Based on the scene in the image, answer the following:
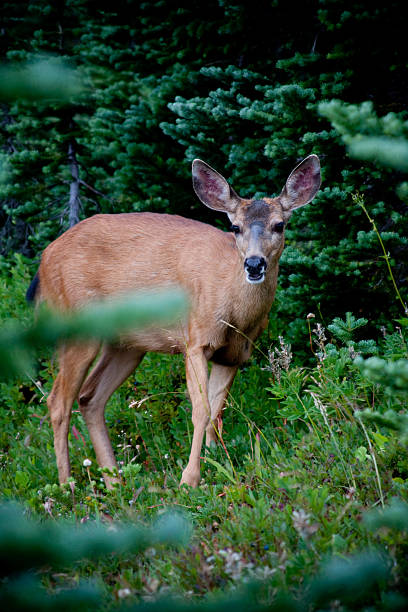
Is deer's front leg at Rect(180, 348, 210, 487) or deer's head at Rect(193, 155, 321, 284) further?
deer's head at Rect(193, 155, 321, 284)

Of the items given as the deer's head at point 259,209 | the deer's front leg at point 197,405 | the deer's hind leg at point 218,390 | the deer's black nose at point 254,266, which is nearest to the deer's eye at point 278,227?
the deer's head at point 259,209

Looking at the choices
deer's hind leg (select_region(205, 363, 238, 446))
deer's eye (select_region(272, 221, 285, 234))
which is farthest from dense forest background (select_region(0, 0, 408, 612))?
deer's eye (select_region(272, 221, 285, 234))

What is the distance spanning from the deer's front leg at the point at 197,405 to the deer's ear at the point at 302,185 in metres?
1.44

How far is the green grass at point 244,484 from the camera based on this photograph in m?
2.76

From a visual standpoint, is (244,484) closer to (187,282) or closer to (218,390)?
(218,390)

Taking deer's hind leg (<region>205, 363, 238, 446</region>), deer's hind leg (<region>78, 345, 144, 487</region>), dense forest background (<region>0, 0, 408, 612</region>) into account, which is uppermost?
dense forest background (<region>0, 0, 408, 612</region>)

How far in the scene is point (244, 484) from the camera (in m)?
3.77

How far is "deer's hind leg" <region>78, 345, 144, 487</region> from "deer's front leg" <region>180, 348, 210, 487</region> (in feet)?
3.87

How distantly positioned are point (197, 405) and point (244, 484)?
1.33 metres

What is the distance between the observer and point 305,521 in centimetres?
264

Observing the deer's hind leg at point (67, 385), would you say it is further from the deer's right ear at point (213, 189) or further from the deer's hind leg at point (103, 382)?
the deer's right ear at point (213, 189)

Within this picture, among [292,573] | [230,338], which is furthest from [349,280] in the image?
[292,573]

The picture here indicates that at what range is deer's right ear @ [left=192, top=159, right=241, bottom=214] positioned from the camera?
5.53 m

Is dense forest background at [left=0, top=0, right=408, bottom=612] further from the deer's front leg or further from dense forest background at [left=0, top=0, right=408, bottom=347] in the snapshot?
the deer's front leg
